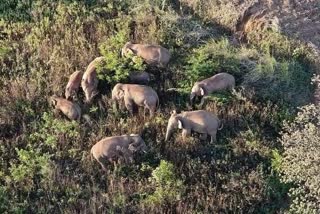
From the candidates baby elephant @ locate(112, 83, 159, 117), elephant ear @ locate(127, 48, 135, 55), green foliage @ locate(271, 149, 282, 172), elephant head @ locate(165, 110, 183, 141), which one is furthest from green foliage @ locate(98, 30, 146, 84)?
green foliage @ locate(271, 149, 282, 172)

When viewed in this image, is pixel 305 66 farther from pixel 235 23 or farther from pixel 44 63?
pixel 44 63

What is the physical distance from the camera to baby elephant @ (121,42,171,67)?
10523 mm

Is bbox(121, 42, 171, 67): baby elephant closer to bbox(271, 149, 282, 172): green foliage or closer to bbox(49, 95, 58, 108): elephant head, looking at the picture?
bbox(49, 95, 58, 108): elephant head

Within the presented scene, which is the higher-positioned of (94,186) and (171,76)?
(171,76)

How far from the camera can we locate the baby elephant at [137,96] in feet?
32.5

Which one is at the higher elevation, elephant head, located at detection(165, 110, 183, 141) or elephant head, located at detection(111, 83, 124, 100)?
elephant head, located at detection(111, 83, 124, 100)

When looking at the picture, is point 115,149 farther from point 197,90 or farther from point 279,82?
point 279,82

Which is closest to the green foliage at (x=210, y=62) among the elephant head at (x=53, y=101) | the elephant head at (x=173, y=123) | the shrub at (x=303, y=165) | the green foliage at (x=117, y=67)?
the green foliage at (x=117, y=67)

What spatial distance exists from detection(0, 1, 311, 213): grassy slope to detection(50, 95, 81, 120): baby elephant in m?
0.14

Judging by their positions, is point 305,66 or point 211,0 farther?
point 211,0

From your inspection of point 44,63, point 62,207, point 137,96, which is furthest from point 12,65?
point 62,207

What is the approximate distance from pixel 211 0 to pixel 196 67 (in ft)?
5.90

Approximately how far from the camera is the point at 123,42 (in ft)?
36.0

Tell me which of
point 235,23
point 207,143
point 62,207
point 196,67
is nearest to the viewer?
point 62,207
